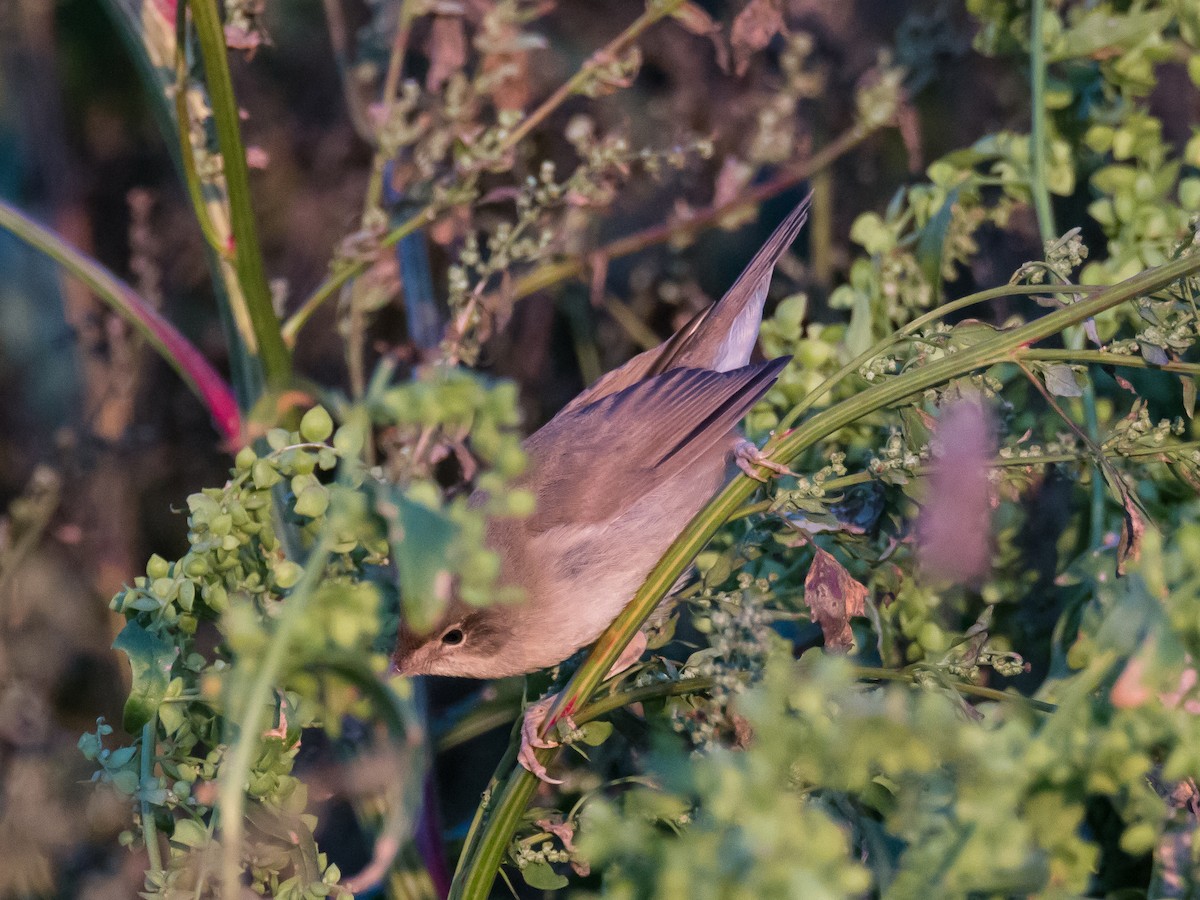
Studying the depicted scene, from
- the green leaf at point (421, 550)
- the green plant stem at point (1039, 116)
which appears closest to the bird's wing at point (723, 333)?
the green plant stem at point (1039, 116)

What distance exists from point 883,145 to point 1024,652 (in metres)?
1.91

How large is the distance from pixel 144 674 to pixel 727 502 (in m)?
0.59

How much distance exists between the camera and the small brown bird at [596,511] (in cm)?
193

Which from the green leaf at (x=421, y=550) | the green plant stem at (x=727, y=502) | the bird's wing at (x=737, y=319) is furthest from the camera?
the bird's wing at (x=737, y=319)

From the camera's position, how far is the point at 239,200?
1594 mm

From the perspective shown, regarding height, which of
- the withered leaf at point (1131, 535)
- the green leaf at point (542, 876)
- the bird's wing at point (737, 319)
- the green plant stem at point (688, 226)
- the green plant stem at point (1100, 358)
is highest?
the green plant stem at point (1100, 358)

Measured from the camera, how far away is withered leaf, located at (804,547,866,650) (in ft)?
4.18

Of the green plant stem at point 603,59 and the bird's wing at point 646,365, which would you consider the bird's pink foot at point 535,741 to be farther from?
the bird's wing at point 646,365

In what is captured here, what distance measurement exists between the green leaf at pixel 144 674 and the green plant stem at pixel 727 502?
14.7 inches

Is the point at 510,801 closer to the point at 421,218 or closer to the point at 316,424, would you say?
the point at 316,424

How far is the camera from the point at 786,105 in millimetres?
2541

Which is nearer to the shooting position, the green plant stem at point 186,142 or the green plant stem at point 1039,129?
the green plant stem at point 186,142

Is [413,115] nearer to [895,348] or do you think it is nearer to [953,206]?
[953,206]

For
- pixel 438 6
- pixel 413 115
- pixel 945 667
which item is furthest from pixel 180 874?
pixel 413 115
